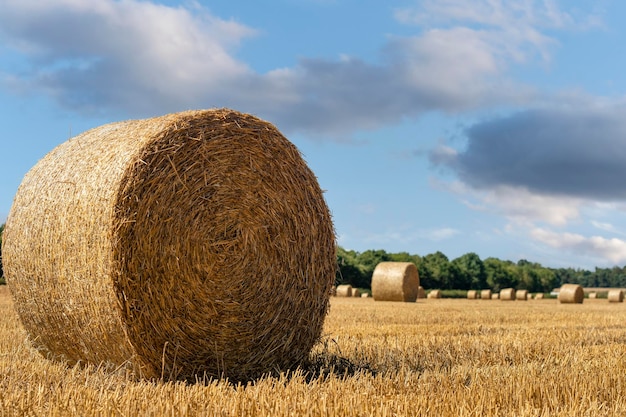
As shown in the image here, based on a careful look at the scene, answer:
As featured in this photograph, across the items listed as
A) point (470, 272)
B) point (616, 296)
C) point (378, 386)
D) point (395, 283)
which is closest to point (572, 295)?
point (616, 296)

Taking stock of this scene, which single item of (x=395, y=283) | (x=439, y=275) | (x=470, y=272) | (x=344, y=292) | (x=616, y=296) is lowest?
(x=344, y=292)

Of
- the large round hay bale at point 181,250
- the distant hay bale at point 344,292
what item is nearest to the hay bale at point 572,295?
the distant hay bale at point 344,292

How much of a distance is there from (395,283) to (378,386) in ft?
56.0

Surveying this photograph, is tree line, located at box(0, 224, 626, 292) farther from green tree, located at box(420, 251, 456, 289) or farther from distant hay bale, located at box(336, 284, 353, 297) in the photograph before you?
distant hay bale, located at box(336, 284, 353, 297)

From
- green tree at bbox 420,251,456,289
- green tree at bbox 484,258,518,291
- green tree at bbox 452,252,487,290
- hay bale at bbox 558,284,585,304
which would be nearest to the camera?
hay bale at bbox 558,284,585,304

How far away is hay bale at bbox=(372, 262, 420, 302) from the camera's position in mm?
21812

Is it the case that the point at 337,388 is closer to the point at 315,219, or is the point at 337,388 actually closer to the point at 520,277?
the point at 315,219

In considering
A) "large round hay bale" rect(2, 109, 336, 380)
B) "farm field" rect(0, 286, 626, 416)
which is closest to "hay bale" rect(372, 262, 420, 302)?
"farm field" rect(0, 286, 626, 416)

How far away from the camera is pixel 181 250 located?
224 inches

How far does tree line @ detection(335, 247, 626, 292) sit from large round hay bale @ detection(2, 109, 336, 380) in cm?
3582

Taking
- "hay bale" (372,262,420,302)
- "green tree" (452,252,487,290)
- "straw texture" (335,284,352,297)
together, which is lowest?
"straw texture" (335,284,352,297)

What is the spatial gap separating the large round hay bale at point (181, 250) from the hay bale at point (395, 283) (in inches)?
605

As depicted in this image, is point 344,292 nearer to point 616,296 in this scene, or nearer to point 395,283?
point 395,283

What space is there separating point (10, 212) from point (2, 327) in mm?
2798
